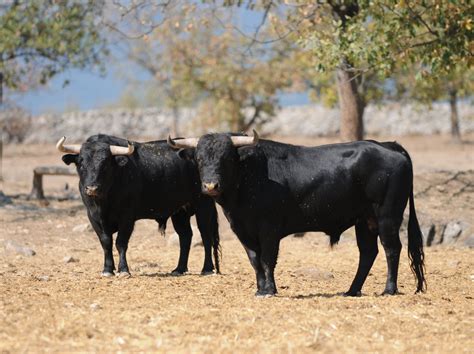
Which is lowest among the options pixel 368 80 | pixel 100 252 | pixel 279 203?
pixel 100 252

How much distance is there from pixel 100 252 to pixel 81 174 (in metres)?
3.15

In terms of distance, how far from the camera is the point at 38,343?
7285 mm

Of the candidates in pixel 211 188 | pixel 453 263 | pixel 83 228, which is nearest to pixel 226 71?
pixel 83 228

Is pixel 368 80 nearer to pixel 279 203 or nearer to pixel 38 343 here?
pixel 279 203

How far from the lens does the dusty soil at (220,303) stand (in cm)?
745

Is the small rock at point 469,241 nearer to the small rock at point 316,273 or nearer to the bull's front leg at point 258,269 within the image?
the small rock at point 316,273

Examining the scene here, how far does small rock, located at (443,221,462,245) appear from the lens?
593 inches

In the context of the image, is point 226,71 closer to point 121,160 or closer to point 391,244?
point 121,160

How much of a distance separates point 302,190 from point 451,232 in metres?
5.88

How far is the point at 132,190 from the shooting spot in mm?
11734

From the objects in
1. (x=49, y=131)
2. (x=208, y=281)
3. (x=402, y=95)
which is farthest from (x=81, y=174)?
(x=49, y=131)

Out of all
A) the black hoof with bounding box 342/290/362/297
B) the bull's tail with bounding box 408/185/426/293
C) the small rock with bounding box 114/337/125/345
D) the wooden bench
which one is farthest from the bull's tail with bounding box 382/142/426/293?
the wooden bench

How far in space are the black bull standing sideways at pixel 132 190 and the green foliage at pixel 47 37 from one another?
21.5 ft

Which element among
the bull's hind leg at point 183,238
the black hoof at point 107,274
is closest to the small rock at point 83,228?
the bull's hind leg at point 183,238
